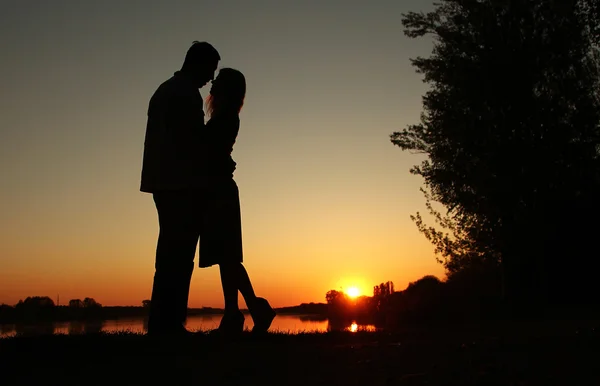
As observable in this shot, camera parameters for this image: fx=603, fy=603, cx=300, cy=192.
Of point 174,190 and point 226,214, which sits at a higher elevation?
point 174,190

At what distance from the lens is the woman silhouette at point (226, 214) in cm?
719

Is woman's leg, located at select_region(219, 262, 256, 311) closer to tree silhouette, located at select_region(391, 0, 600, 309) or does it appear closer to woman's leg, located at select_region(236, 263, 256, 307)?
woman's leg, located at select_region(236, 263, 256, 307)

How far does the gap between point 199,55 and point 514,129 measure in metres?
14.3

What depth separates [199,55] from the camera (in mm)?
7352

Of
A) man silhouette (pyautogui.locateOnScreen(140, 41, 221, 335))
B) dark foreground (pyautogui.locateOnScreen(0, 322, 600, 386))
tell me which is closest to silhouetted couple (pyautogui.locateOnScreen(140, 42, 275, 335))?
man silhouette (pyautogui.locateOnScreen(140, 41, 221, 335))

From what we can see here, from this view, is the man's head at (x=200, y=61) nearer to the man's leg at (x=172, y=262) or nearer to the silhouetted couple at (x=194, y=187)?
the silhouetted couple at (x=194, y=187)

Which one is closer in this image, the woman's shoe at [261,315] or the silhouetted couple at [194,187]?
the silhouetted couple at [194,187]

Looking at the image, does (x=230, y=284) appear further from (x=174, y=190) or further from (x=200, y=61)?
(x=200, y=61)

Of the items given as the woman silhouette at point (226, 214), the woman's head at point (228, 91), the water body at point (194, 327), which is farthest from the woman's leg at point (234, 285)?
the woman's head at point (228, 91)

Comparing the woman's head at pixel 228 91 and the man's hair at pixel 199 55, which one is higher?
the man's hair at pixel 199 55

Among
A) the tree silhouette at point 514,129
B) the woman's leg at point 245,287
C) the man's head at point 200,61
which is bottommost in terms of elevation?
the woman's leg at point 245,287

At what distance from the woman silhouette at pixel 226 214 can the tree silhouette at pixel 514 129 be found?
1287cm

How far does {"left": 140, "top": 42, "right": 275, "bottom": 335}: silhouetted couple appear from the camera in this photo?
22.6 feet

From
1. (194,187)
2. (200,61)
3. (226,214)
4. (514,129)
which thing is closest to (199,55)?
(200,61)
